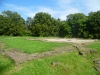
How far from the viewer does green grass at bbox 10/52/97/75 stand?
769cm

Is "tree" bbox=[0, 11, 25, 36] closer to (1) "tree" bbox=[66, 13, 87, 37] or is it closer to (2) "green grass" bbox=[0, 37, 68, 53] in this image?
(1) "tree" bbox=[66, 13, 87, 37]

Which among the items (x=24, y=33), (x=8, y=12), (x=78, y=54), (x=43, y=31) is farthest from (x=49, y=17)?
(x=78, y=54)

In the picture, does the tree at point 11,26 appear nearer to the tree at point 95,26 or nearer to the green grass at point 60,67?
the tree at point 95,26

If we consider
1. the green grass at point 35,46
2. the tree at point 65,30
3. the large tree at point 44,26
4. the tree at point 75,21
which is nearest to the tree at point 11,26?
the large tree at point 44,26

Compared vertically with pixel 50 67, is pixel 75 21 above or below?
above

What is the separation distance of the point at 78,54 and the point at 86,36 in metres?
32.1

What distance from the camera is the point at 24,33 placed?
171 ft

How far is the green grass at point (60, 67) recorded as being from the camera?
769 cm

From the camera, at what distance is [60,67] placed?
829 cm

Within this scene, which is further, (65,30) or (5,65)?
(65,30)

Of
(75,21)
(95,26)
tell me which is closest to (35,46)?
(95,26)

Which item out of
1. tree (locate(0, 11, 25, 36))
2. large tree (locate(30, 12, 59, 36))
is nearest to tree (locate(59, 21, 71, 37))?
large tree (locate(30, 12, 59, 36))

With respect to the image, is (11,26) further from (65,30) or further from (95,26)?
(95,26)

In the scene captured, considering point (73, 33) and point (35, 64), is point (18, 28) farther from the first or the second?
point (35, 64)
